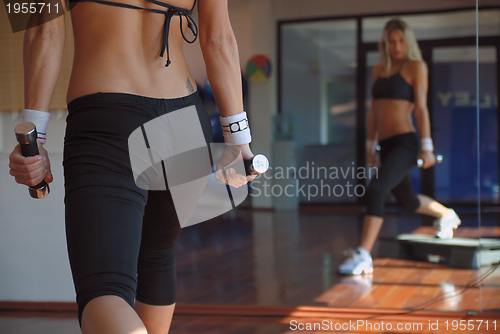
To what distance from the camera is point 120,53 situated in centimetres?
89

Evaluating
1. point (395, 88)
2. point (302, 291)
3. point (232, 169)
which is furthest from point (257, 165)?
point (395, 88)

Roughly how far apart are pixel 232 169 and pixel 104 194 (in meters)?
0.28

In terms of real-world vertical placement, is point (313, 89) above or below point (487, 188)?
above

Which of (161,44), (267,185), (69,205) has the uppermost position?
(161,44)

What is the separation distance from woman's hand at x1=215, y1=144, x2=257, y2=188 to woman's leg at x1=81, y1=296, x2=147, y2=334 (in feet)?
1.05

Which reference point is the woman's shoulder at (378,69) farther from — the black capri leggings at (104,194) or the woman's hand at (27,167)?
the woman's hand at (27,167)

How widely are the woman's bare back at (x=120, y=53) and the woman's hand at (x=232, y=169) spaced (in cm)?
17

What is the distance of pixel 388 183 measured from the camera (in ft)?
9.88

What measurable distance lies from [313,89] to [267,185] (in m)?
1.72

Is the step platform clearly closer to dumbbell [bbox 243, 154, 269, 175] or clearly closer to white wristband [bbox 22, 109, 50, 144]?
dumbbell [bbox 243, 154, 269, 175]

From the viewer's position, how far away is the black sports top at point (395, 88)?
304cm

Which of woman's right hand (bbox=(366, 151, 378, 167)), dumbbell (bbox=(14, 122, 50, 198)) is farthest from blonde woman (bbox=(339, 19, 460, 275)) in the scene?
dumbbell (bbox=(14, 122, 50, 198))

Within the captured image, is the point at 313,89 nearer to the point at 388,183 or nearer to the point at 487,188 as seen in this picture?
the point at 487,188

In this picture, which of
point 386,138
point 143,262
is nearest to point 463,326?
point 386,138
